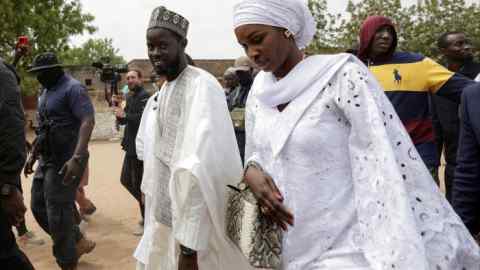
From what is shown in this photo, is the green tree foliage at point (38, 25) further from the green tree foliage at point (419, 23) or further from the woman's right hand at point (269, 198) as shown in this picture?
the woman's right hand at point (269, 198)

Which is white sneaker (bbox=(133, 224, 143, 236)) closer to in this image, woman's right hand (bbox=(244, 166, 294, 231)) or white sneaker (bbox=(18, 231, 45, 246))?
white sneaker (bbox=(18, 231, 45, 246))

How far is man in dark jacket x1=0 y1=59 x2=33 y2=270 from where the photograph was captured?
3102 millimetres

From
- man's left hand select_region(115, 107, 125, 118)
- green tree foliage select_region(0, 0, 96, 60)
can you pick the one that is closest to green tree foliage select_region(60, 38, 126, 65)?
green tree foliage select_region(0, 0, 96, 60)

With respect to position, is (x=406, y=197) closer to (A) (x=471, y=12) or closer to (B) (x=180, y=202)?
(B) (x=180, y=202)

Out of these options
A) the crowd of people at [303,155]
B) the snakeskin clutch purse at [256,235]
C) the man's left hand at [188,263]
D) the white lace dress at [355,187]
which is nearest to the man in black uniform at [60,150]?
the crowd of people at [303,155]

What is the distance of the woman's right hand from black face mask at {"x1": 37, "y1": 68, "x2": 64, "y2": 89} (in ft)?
11.2

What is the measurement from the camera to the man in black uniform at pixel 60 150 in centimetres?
453

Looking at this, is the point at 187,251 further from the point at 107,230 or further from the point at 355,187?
the point at 107,230

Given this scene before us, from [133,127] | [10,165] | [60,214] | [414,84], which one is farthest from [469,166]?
[133,127]

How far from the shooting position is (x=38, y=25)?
78.6 ft

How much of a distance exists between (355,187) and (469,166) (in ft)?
2.09

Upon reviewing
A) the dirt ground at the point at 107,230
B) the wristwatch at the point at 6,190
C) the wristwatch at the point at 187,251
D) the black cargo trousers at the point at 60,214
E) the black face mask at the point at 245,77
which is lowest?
the dirt ground at the point at 107,230

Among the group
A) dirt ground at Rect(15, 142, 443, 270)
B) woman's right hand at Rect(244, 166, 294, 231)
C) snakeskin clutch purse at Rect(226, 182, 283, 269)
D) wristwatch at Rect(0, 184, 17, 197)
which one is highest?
woman's right hand at Rect(244, 166, 294, 231)

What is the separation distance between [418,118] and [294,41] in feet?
6.29
